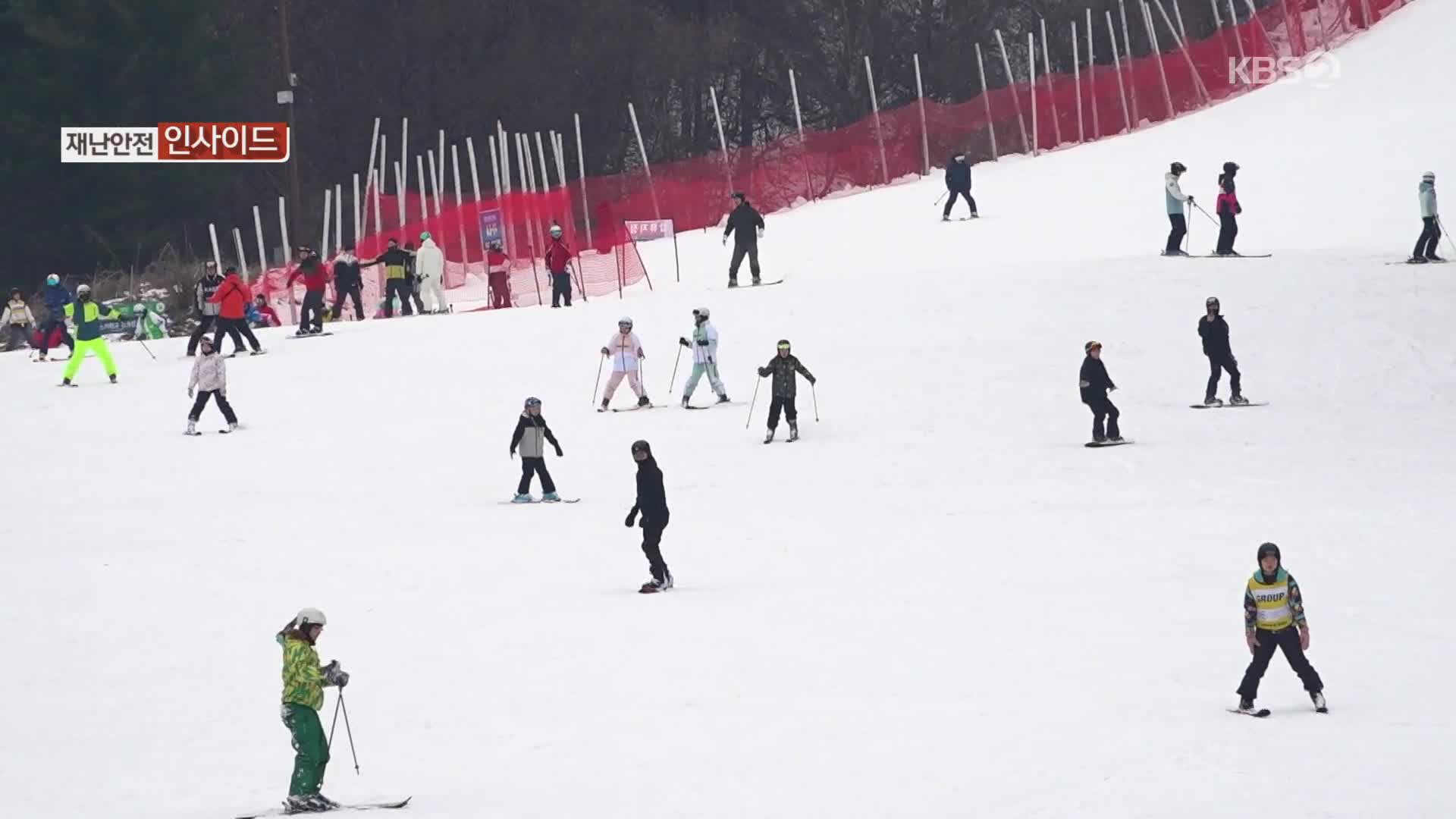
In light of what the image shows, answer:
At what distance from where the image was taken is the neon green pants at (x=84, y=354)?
2798 centimetres

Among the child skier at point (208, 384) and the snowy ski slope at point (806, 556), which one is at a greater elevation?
the child skier at point (208, 384)

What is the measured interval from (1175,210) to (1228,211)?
2.91 feet

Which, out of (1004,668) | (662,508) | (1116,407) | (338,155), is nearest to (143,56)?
(338,155)

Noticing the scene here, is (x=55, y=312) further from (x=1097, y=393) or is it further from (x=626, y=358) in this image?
(x=1097, y=393)

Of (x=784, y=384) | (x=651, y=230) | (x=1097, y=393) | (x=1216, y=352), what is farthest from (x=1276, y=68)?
(x=784, y=384)

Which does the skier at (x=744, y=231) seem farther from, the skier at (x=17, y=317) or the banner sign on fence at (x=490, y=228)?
the skier at (x=17, y=317)

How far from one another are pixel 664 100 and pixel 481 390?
36432 millimetres

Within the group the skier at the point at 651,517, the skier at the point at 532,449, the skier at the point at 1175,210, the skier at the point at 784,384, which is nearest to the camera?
the skier at the point at 651,517

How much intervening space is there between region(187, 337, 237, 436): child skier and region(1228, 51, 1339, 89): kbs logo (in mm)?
28284

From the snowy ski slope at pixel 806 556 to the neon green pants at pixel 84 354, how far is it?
0.48m

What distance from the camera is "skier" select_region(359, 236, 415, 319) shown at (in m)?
33.6

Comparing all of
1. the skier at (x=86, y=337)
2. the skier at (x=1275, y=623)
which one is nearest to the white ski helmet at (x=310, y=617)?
the skier at (x=1275, y=623)

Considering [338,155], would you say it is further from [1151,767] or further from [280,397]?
[1151,767]

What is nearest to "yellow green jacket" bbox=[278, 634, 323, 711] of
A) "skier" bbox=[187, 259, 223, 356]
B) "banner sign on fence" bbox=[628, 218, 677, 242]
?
"skier" bbox=[187, 259, 223, 356]
